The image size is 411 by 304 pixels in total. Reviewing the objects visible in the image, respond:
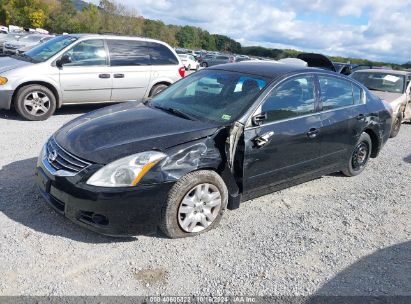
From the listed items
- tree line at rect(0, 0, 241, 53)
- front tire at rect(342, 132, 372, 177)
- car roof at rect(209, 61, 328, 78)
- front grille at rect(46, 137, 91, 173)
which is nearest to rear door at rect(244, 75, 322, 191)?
car roof at rect(209, 61, 328, 78)

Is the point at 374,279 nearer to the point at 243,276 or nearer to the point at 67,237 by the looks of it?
the point at 243,276

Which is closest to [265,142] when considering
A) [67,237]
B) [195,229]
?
[195,229]

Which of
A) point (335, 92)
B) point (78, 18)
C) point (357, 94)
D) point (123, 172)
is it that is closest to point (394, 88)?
point (357, 94)

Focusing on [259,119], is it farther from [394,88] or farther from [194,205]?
[394,88]

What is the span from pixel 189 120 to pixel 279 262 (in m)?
1.62

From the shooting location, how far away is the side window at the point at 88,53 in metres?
7.40

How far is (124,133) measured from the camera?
11.6 feet

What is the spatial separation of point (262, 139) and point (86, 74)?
4918 mm

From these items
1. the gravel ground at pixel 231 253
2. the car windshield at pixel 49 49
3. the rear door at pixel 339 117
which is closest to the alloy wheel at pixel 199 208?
the gravel ground at pixel 231 253

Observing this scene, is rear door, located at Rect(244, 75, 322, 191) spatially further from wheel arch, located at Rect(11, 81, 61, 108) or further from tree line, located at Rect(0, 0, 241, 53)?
tree line, located at Rect(0, 0, 241, 53)

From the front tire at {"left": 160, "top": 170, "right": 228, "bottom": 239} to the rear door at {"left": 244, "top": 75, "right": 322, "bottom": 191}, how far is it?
38cm

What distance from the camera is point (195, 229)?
140 inches

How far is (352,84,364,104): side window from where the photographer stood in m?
5.13

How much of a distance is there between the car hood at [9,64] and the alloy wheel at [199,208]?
17.5ft
